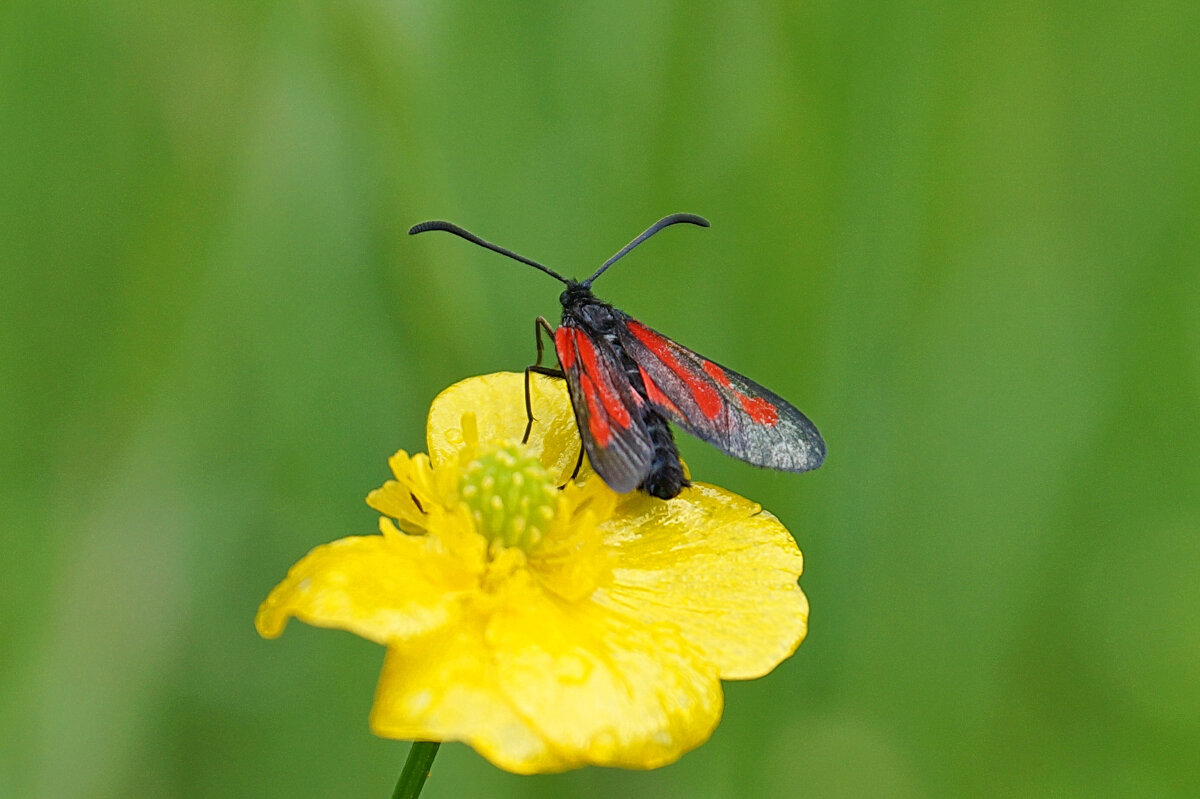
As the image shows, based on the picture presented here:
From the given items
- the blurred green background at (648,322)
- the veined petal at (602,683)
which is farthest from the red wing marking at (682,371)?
the blurred green background at (648,322)

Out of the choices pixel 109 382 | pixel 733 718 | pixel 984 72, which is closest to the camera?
pixel 109 382

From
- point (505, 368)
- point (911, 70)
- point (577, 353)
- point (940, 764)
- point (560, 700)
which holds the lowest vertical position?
point (940, 764)

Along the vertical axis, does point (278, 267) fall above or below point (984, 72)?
below

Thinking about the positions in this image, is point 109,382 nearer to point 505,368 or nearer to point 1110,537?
point 505,368

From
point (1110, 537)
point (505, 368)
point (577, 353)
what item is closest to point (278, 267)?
point (505, 368)

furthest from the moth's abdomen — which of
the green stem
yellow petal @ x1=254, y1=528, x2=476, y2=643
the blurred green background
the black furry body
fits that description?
the blurred green background

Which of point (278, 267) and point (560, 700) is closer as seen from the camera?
point (560, 700)

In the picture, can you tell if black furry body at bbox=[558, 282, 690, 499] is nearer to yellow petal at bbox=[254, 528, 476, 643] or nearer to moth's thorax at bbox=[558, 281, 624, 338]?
moth's thorax at bbox=[558, 281, 624, 338]
